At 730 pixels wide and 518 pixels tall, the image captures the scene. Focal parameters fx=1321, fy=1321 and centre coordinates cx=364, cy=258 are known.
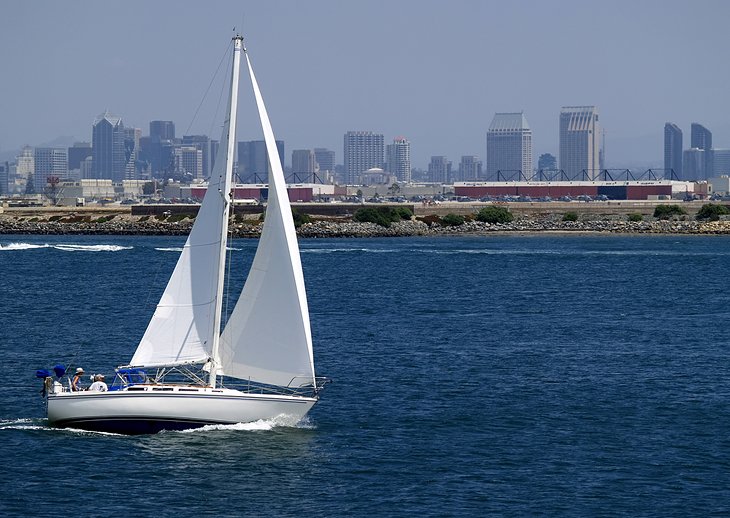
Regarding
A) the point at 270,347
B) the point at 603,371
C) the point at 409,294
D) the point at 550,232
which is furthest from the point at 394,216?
the point at 270,347

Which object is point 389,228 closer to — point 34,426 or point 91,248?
point 91,248

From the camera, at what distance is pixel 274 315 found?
32625 mm

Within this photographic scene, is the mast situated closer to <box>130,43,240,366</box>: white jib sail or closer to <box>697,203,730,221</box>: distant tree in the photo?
<box>130,43,240,366</box>: white jib sail

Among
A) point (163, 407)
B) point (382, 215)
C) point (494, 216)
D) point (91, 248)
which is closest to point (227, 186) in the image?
point (163, 407)

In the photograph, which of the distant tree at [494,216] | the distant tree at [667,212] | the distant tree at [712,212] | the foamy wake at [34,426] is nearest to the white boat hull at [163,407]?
Result: the foamy wake at [34,426]

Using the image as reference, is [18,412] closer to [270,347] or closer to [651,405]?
[270,347]

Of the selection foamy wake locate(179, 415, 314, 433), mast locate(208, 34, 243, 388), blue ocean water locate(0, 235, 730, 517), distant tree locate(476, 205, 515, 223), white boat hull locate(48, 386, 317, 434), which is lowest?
blue ocean water locate(0, 235, 730, 517)

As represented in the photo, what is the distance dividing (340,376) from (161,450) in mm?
12369

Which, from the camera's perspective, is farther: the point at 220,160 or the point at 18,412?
the point at 18,412

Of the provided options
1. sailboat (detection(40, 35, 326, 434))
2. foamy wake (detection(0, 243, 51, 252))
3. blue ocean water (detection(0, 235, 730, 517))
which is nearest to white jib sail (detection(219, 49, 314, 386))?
sailboat (detection(40, 35, 326, 434))

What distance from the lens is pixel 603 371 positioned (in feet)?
147

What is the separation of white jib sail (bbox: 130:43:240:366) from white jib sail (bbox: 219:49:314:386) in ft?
2.25

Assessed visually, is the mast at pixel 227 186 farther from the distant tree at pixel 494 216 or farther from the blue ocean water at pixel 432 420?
the distant tree at pixel 494 216

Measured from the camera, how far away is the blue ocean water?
1100 inches
